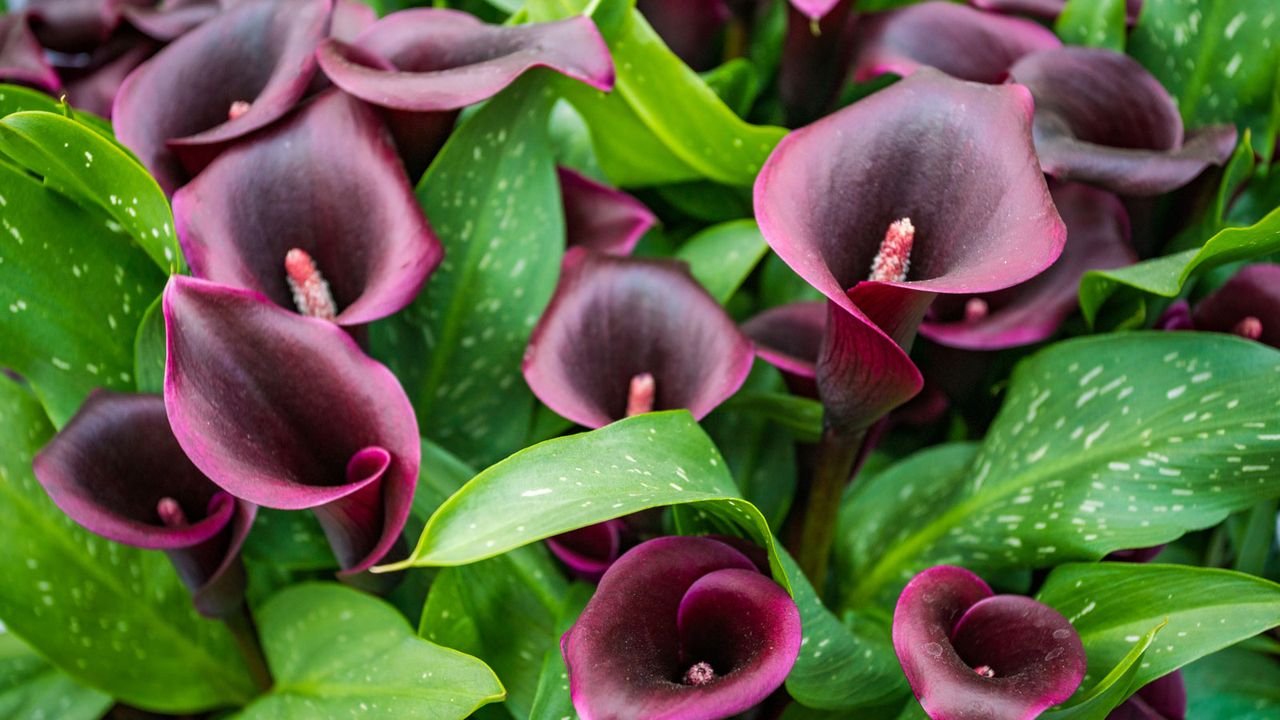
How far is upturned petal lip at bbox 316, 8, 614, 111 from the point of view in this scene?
0.60 m

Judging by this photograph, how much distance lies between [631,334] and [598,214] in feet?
0.51

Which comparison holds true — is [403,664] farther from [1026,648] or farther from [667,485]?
[1026,648]

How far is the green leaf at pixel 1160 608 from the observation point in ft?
1.66

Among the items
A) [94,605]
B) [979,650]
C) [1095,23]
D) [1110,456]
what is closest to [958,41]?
[1095,23]

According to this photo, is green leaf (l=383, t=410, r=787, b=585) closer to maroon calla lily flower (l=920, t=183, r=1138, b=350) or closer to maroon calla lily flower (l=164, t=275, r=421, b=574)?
maroon calla lily flower (l=164, t=275, r=421, b=574)

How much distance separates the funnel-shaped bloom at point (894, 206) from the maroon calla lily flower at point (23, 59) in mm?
623

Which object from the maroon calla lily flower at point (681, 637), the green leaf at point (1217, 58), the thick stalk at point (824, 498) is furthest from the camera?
the green leaf at point (1217, 58)

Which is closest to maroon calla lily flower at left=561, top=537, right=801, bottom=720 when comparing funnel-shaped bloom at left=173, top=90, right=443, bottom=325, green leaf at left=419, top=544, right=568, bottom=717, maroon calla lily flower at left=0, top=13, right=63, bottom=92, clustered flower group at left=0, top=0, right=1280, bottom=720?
clustered flower group at left=0, top=0, right=1280, bottom=720

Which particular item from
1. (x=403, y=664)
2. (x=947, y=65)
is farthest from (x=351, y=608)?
(x=947, y=65)

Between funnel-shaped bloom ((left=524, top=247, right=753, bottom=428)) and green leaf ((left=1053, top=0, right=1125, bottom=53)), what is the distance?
1.30ft

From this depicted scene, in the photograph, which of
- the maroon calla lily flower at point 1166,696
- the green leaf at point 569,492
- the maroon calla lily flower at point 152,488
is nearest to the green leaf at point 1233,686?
the maroon calla lily flower at point 1166,696

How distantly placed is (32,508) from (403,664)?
0.87 feet

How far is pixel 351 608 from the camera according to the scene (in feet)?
2.12

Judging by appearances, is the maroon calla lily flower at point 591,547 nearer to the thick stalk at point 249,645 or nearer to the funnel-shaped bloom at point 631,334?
the funnel-shaped bloom at point 631,334
